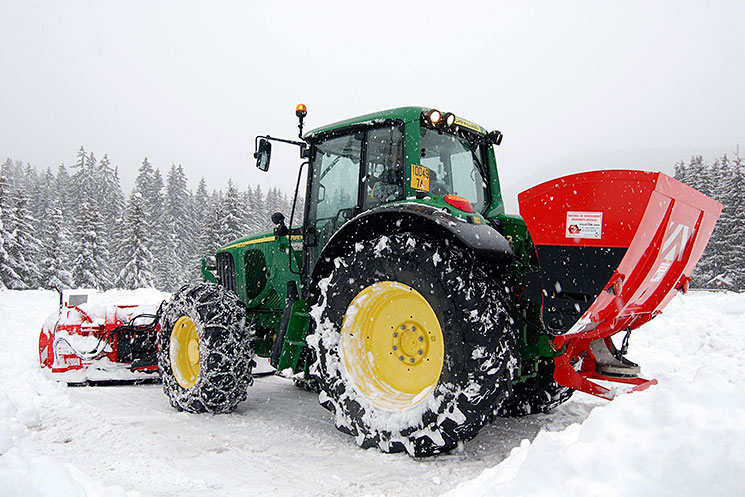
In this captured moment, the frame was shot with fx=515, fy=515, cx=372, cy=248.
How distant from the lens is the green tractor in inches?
120

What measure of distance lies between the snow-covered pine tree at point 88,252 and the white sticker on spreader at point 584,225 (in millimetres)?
35646

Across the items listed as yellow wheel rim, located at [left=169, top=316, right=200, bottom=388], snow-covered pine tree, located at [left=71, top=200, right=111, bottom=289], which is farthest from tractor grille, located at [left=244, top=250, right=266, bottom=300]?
snow-covered pine tree, located at [left=71, top=200, right=111, bottom=289]

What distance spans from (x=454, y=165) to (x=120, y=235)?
40746 millimetres

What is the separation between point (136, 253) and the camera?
3425 centimetres

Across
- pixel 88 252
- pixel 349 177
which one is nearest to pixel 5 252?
pixel 88 252

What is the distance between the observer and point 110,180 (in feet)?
176

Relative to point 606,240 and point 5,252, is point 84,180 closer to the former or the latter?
point 5,252

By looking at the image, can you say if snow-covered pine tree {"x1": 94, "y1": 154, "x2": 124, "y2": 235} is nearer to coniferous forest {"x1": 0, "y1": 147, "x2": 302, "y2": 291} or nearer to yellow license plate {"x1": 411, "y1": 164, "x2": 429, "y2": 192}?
coniferous forest {"x1": 0, "y1": 147, "x2": 302, "y2": 291}

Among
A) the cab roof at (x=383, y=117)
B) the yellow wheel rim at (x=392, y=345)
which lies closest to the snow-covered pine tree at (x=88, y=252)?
the cab roof at (x=383, y=117)

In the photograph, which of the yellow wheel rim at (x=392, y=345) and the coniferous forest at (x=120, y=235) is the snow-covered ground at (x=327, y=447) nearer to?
the yellow wheel rim at (x=392, y=345)

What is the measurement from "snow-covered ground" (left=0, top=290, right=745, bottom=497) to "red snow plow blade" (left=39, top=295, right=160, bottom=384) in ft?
1.01

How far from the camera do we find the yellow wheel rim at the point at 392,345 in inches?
144

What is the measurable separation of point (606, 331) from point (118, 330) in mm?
5647

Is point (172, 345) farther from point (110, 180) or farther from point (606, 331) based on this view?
point (110, 180)
